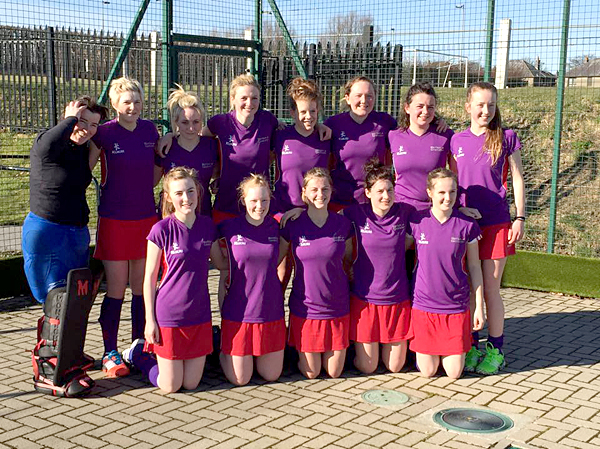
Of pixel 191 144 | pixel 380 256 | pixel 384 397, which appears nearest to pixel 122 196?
pixel 191 144

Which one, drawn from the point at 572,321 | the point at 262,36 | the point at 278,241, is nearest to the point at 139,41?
the point at 262,36

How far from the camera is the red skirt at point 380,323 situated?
562 centimetres

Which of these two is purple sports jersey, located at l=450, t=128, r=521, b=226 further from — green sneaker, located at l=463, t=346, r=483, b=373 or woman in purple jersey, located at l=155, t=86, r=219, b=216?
woman in purple jersey, located at l=155, t=86, r=219, b=216

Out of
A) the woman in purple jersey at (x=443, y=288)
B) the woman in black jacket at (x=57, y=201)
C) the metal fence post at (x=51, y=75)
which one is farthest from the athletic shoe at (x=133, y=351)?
the metal fence post at (x=51, y=75)

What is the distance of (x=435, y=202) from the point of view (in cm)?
555

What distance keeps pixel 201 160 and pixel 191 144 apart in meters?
0.14

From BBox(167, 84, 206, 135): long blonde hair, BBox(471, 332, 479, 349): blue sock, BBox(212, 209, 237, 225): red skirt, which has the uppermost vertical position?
BBox(167, 84, 206, 135): long blonde hair

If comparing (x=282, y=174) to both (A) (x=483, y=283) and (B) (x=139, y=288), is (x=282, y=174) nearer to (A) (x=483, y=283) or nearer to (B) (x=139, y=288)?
(B) (x=139, y=288)

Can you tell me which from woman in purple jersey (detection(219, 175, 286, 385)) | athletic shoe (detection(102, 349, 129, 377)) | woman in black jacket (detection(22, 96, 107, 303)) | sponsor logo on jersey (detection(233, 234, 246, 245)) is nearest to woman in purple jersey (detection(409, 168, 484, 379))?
woman in purple jersey (detection(219, 175, 286, 385))

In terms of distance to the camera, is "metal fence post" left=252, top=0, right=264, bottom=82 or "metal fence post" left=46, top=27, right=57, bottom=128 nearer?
"metal fence post" left=46, top=27, right=57, bottom=128

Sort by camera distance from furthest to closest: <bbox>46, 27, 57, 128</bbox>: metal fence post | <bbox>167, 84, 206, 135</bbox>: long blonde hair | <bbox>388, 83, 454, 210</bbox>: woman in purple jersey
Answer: <bbox>46, 27, 57, 128</bbox>: metal fence post
<bbox>388, 83, 454, 210</bbox>: woman in purple jersey
<bbox>167, 84, 206, 135</bbox>: long blonde hair

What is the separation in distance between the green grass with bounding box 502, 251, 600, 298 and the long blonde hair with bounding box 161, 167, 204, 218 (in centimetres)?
456

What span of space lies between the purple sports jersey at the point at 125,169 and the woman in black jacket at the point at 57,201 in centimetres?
26

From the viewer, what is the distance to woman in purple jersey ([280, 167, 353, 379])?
5.47 metres
